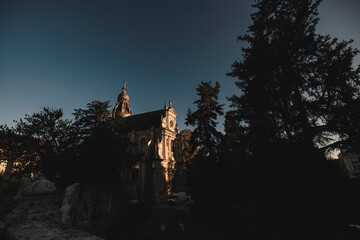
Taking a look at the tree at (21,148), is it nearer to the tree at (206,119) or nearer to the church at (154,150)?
the church at (154,150)

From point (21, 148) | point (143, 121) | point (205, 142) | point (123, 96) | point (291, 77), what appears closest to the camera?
point (291, 77)

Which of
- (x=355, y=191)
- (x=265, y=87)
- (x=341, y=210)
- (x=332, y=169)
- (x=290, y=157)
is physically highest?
(x=265, y=87)

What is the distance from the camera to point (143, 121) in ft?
121

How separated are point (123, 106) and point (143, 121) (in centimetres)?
931

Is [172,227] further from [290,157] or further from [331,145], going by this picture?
[331,145]

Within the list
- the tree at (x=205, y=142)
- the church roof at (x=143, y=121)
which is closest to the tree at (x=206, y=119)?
the tree at (x=205, y=142)

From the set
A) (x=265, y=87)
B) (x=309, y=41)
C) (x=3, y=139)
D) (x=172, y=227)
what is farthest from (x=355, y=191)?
(x=3, y=139)

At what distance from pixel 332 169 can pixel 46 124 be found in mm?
26456

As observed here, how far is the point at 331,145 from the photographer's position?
800 cm

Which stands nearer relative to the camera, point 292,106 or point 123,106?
point 292,106

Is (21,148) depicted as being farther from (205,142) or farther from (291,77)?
(291,77)

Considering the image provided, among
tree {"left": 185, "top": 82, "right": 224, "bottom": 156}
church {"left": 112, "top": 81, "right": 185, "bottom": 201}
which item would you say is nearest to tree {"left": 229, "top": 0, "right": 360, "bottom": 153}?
tree {"left": 185, "top": 82, "right": 224, "bottom": 156}

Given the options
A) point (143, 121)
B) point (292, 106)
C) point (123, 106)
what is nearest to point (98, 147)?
point (292, 106)

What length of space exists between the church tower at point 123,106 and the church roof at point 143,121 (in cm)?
191
